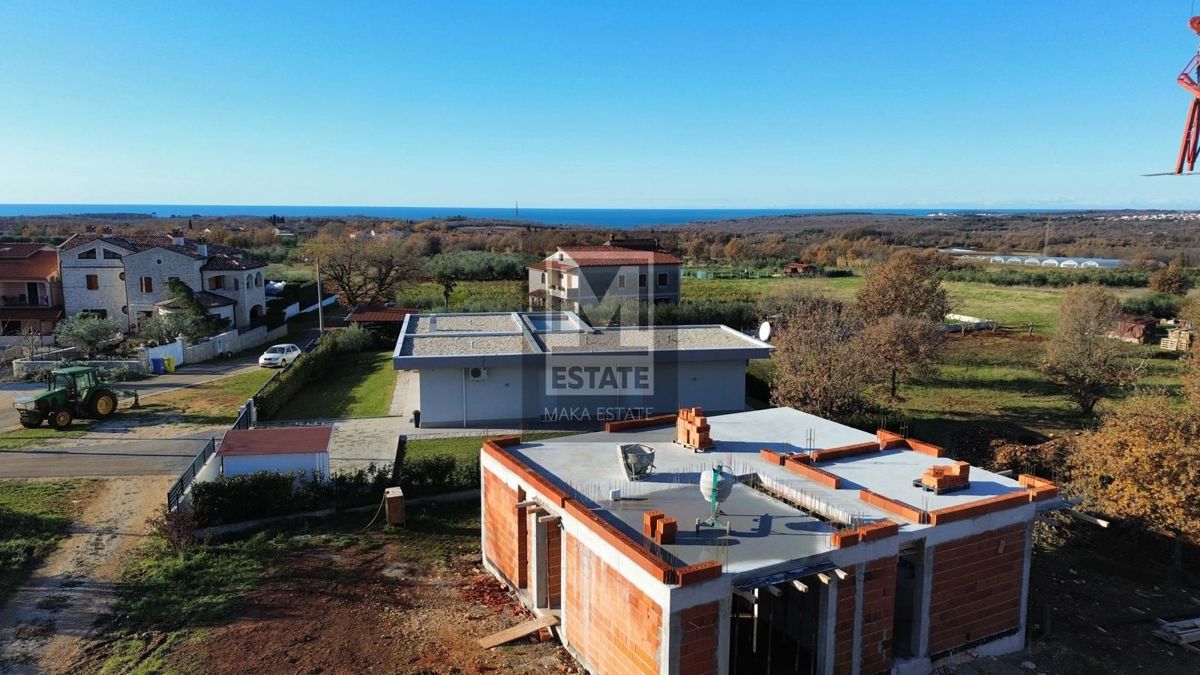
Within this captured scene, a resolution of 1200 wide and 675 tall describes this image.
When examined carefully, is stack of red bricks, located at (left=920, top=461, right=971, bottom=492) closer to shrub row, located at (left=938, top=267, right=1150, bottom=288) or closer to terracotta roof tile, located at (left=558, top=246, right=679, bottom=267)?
terracotta roof tile, located at (left=558, top=246, right=679, bottom=267)

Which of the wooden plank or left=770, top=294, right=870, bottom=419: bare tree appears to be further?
left=770, top=294, right=870, bottom=419: bare tree

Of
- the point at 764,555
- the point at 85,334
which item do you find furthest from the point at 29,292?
the point at 764,555

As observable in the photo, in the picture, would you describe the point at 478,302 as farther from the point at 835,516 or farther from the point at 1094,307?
the point at 835,516

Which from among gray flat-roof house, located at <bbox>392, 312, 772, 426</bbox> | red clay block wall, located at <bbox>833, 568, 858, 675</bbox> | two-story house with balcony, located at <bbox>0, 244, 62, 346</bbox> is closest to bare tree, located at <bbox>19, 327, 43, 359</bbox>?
two-story house with balcony, located at <bbox>0, 244, 62, 346</bbox>

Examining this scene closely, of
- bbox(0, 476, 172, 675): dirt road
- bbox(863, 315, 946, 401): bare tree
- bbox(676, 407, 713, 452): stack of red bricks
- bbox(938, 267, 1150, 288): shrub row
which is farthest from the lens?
bbox(938, 267, 1150, 288): shrub row

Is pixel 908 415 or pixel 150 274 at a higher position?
pixel 150 274

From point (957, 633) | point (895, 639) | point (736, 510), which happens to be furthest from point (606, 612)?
point (957, 633)

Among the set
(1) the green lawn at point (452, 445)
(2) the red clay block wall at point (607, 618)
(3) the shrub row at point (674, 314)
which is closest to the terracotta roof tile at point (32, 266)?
(3) the shrub row at point (674, 314)

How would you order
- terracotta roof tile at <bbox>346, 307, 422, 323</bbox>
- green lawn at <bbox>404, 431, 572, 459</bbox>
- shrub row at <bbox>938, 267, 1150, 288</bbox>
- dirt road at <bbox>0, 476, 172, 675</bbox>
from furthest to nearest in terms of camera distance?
shrub row at <bbox>938, 267, 1150, 288</bbox>
terracotta roof tile at <bbox>346, 307, 422, 323</bbox>
green lawn at <bbox>404, 431, 572, 459</bbox>
dirt road at <bbox>0, 476, 172, 675</bbox>
